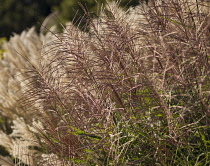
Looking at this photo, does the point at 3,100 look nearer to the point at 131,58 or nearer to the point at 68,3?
the point at 131,58

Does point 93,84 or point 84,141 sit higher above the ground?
point 93,84

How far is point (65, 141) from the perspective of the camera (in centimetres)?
236

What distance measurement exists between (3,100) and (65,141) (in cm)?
251

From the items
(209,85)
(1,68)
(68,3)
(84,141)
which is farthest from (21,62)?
(68,3)

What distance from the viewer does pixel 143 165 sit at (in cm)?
226

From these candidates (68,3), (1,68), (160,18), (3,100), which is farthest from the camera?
(68,3)

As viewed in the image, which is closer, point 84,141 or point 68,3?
point 84,141

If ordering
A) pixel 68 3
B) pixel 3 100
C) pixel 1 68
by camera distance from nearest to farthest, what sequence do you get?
pixel 3 100 < pixel 1 68 < pixel 68 3

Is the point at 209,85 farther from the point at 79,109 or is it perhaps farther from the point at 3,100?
the point at 3,100

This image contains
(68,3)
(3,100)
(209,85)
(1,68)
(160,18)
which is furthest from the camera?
(68,3)

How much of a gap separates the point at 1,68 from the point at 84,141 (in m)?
3.28

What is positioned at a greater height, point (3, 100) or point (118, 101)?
point (118, 101)

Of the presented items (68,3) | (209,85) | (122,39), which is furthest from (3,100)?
(68,3)

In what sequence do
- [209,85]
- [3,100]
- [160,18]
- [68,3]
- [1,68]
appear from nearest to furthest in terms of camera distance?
[209,85], [160,18], [3,100], [1,68], [68,3]
